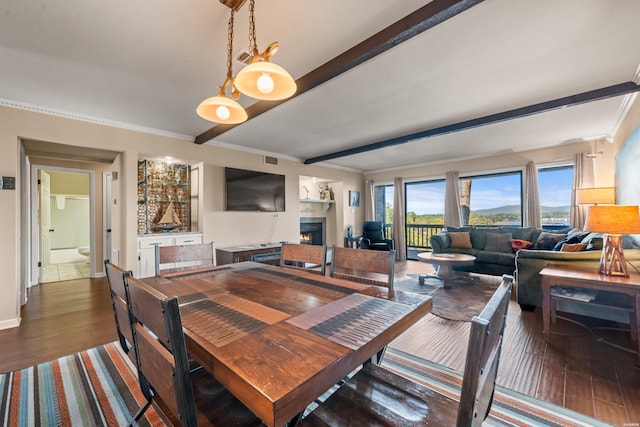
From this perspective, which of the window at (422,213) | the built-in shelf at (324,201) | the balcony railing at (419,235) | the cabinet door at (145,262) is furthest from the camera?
the balcony railing at (419,235)

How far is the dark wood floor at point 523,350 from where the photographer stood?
1679 millimetres

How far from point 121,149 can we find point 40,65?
4.69 feet

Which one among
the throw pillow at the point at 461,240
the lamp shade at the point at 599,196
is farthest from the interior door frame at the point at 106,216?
the lamp shade at the point at 599,196

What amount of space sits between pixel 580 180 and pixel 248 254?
18.9 feet

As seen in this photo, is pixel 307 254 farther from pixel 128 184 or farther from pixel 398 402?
pixel 128 184

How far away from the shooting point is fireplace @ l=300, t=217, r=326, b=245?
21.6 feet

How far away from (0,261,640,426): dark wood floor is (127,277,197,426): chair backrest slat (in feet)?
6.43

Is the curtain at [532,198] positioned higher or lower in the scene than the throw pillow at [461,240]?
higher

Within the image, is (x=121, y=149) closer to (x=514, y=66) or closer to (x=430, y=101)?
(x=430, y=101)

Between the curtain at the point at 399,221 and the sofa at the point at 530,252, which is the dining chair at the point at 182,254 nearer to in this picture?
the sofa at the point at 530,252

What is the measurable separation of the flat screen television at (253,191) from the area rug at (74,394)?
2.85 m

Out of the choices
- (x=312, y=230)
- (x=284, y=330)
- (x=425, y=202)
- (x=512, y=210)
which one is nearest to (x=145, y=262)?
(x=284, y=330)

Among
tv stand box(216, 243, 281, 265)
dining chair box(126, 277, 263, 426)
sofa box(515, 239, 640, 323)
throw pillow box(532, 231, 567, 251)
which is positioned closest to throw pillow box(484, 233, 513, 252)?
throw pillow box(532, 231, 567, 251)

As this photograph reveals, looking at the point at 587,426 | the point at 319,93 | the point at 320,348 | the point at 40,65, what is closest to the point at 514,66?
the point at 319,93
